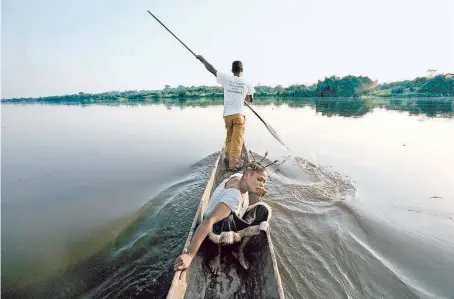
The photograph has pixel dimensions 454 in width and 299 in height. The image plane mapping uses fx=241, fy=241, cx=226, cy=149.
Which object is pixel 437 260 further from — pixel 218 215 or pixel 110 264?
pixel 110 264

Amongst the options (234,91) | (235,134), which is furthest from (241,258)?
(234,91)

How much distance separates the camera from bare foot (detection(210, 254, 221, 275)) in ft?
8.08

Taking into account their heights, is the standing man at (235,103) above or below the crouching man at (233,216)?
above

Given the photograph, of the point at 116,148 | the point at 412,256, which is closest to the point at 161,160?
the point at 116,148

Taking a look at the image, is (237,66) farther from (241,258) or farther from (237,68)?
(241,258)

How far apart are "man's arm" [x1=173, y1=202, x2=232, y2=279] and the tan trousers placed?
117 inches

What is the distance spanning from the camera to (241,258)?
99.6 inches

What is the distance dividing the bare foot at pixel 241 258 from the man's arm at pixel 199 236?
1.99 ft

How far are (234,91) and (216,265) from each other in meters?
3.41

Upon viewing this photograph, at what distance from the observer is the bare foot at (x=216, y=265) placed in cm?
246

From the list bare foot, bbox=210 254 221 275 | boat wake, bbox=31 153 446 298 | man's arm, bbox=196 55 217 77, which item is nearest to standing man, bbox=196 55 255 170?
man's arm, bbox=196 55 217 77

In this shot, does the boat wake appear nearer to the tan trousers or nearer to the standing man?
the tan trousers

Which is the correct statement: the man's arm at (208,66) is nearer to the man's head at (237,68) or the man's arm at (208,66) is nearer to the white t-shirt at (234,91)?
the white t-shirt at (234,91)

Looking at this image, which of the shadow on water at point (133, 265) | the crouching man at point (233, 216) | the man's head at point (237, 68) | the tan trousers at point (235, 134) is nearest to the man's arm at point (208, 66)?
the man's head at point (237, 68)
